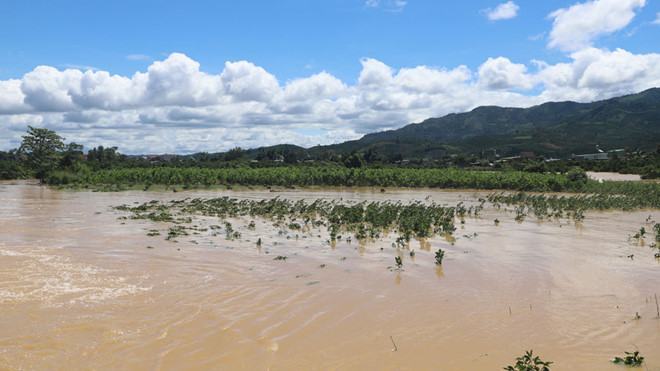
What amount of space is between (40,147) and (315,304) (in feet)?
205

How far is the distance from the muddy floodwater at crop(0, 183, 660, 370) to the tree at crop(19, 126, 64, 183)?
50.1 metres

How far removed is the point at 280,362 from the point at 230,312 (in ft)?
7.03

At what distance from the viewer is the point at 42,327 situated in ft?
24.0

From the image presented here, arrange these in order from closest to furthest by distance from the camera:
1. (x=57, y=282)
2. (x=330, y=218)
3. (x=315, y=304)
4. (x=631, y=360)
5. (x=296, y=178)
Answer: (x=631, y=360), (x=315, y=304), (x=57, y=282), (x=330, y=218), (x=296, y=178)

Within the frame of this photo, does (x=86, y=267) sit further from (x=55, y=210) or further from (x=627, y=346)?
(x=55, y=210)

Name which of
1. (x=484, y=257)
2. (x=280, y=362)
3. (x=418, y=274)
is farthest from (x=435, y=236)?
(x=280, y=362)

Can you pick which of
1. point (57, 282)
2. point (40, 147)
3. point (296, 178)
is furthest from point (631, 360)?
point (40, 147)

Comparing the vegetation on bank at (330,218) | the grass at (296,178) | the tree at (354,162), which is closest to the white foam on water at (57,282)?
the vegetation on bank at (330,218)

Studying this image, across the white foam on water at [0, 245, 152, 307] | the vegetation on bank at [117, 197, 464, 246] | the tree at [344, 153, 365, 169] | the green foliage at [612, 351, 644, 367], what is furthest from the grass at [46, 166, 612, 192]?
the green foliage at [612, 351, 644, 367]

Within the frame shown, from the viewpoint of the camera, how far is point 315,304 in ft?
28.9

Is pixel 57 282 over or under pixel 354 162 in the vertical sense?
under

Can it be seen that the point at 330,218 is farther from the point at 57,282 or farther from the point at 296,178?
the point at 296,178

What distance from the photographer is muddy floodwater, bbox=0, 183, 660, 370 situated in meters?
6.53

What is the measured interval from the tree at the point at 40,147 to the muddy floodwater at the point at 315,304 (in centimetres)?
5011
